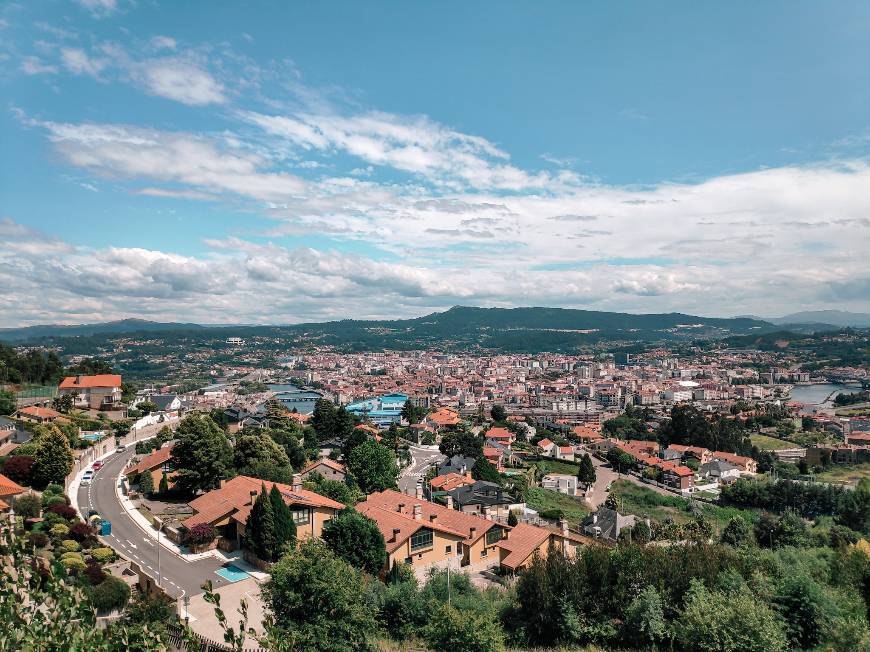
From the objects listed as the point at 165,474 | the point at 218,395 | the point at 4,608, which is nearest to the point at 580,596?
the point at 4,608

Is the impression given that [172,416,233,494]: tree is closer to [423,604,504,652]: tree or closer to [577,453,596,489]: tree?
[423,604,504,652]: tree

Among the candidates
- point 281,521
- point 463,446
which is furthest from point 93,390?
point 281,521

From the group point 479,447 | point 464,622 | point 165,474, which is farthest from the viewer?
point 479,447

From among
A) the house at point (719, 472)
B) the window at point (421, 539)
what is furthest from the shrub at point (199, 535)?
the house at point (719, 472)

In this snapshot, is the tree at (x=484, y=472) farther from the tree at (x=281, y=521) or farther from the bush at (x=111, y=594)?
the bush at (x=111, y=594)

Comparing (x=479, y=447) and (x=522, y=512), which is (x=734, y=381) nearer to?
(x=479, y=447)

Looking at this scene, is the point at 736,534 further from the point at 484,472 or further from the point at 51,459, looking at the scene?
the point at 51,459

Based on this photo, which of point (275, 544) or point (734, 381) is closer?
point (275, 544)

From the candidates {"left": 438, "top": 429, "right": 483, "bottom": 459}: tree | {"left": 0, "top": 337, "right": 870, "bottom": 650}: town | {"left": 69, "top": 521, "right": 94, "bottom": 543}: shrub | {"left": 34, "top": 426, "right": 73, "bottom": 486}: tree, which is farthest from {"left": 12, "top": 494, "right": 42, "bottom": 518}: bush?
{"left": 438, "top": 429, "right": 483, "bottom": 459}: tree
